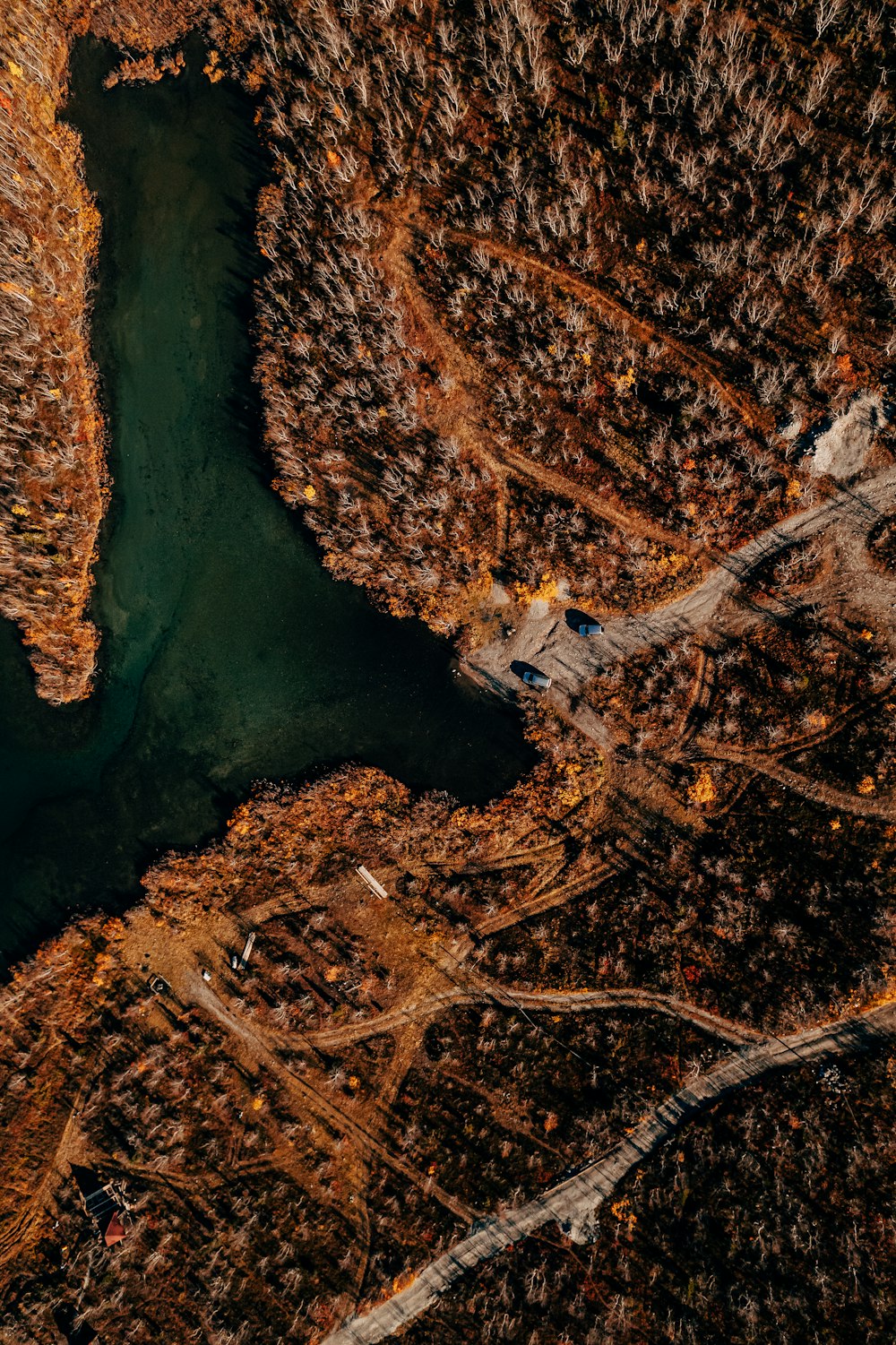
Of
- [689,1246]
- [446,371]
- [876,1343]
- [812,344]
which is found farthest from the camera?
[446,371]

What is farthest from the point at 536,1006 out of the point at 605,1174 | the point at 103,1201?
the point at 103,1201

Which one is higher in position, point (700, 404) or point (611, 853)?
point (700, 404)

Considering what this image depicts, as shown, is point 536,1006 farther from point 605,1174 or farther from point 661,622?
point 661,622

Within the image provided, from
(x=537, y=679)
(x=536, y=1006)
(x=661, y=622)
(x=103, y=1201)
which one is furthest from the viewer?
(x=537, y=679)

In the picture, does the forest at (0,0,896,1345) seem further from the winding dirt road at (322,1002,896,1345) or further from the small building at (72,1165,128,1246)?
the small building at (72,1165,128,1246)

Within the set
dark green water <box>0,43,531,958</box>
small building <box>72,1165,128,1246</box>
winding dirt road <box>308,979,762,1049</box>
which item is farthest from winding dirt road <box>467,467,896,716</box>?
small building <box>72,1165,128,1246</box>

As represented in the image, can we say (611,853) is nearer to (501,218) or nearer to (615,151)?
(501,218)

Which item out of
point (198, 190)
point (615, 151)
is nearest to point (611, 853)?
point (615, 151)

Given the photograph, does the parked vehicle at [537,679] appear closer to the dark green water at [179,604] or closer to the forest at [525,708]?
the forest at [525,708]
